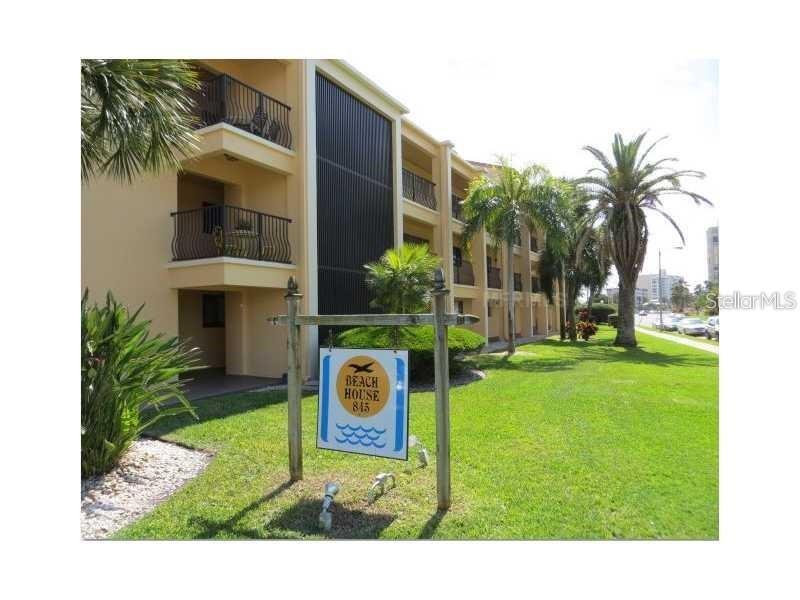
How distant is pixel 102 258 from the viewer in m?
8.62

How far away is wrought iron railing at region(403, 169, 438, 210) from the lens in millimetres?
16188

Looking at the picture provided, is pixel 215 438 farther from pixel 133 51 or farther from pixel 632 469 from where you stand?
pixel 632 469

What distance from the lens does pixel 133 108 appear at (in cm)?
485

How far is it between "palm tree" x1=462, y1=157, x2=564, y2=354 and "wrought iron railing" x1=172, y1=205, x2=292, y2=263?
313 inches

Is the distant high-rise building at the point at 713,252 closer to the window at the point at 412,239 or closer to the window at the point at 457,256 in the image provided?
the window at the point at 412,239

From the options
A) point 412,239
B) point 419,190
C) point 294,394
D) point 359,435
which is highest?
point 419,190

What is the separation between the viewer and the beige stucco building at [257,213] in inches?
363

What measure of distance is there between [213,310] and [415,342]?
5821 millimetres

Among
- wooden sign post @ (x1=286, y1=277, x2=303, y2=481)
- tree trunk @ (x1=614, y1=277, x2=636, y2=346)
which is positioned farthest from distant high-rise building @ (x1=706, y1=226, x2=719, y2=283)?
tree trunk @ (x1=614, y1=277, x2=636, y2=346)

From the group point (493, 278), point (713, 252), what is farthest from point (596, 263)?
point (713, 252)

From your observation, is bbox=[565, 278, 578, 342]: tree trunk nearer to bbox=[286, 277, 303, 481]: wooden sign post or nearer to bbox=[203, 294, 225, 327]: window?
bbox=[203, 294, 225, 327]: window

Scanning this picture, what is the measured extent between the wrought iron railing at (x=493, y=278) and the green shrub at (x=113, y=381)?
697 inches

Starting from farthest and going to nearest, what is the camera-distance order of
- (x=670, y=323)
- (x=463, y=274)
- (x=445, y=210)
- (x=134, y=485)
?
(x=670, y=323)
(x=463, y=274)
(x=445, y=210)
(x=134, y=485)

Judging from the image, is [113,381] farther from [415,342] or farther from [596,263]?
[596,263]
